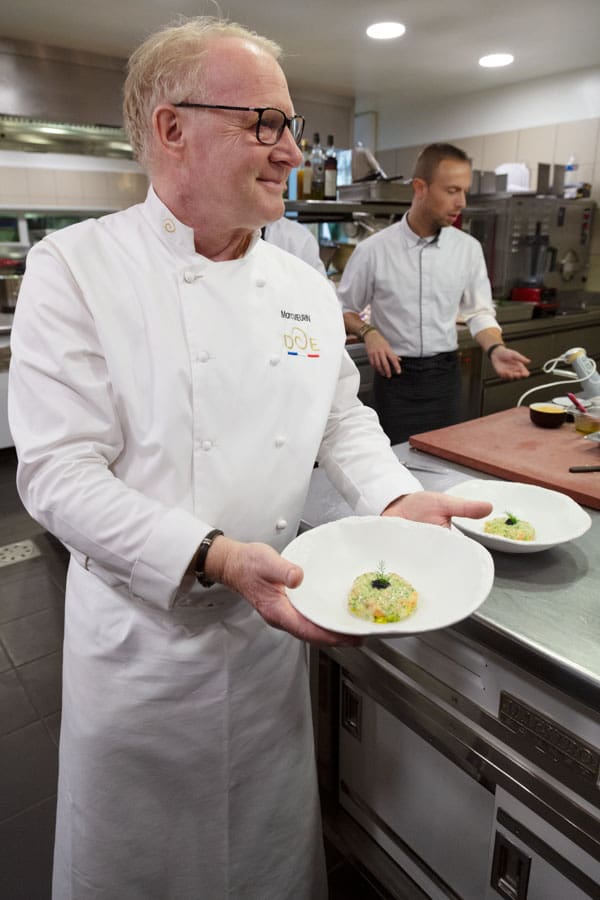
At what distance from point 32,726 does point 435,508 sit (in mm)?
1652

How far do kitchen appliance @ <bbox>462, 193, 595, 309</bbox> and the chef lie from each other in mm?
3693

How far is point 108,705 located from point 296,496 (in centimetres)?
48

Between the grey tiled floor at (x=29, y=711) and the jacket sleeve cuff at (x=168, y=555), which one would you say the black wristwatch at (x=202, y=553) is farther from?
the grey tiled floor at (x=29, y=711)

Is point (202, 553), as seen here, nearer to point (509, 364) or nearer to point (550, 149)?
point (509, 364)

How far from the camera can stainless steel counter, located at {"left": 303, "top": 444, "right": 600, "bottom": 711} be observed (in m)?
0.88

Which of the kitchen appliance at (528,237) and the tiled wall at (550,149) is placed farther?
the tiled wall at (550,149)

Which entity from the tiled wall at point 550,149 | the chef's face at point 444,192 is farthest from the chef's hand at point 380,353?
→ the tiled wall at point 550,149

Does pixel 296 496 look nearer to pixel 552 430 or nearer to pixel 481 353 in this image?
pixel 552 430

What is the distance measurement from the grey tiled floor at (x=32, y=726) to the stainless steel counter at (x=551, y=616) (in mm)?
→ 959

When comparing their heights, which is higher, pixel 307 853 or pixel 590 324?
pixel 590 324

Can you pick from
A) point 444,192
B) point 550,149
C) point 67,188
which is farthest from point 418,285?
point 67,188

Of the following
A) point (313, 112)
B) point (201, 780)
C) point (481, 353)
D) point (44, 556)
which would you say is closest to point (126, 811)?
point (201, 780)

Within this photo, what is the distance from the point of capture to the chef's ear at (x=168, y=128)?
92cm

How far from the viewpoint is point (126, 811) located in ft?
3.58
